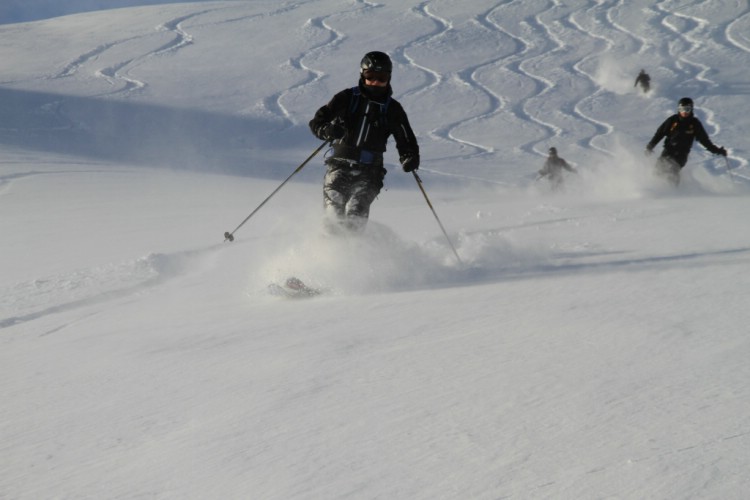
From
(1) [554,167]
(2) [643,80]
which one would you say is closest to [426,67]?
(2) [643,80]

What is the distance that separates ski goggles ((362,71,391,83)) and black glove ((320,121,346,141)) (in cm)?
46

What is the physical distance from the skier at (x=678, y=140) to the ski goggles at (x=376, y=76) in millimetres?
7530

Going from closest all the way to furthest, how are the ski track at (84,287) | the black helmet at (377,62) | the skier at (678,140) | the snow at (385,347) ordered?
the snow at (385,347)
the ski track at (84,287)
the black helmet at (377,62)
the skier at (678,140)

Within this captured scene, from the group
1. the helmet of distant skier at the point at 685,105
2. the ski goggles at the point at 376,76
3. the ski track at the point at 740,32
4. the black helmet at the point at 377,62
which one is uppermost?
the black helmet at the point at 377,62

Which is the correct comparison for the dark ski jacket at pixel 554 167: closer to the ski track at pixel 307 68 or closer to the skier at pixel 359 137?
the skier at pixel 359 137

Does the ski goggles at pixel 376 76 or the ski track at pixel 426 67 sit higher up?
the ski goggles at pixel 376 76

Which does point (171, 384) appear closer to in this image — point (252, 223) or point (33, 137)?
point (252, 223)

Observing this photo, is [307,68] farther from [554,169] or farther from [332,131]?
[332,131]

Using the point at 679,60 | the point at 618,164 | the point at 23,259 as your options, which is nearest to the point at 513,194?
the point at 618,164

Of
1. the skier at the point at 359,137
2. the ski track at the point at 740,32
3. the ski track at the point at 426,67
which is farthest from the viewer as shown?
the ski track at the point at 740,32

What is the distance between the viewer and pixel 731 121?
2952 cm

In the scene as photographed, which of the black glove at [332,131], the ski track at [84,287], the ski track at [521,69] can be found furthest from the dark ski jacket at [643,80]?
the black glove at [332,131]

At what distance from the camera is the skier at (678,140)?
12992 millimetres

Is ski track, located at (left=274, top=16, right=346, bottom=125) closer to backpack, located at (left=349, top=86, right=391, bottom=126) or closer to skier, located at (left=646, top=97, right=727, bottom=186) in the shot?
skier, located at (left=646, top=97, right=727, bottom=186)
